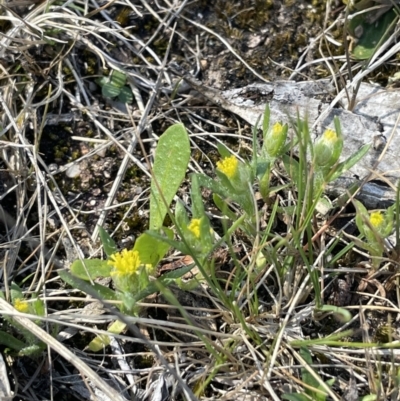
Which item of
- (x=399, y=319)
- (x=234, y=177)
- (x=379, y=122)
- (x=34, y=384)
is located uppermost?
(x=234, y=177)

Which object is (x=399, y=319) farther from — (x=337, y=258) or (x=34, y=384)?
(x=34, y=384)

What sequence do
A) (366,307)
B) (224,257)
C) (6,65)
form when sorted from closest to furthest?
(366,307) → (224,257) → (6,65)

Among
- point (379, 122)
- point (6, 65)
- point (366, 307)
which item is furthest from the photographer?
point (6, 65)

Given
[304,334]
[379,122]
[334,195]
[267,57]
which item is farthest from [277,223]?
[267,57]

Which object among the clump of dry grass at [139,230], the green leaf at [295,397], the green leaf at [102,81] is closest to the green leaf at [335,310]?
the clump of dry grass at [139,230]

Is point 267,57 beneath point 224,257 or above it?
above

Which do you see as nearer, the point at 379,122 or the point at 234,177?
the point at 234,177

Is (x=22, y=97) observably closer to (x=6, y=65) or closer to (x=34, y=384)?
(x=6, y=65)
